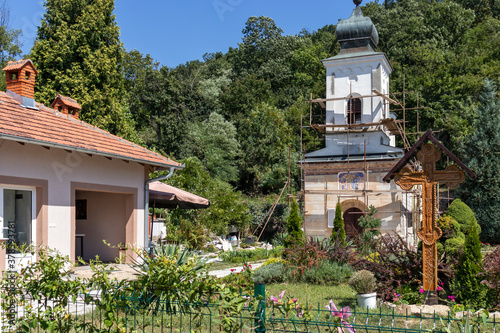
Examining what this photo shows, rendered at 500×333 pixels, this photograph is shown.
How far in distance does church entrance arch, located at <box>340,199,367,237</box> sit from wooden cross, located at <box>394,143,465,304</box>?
16.1 m

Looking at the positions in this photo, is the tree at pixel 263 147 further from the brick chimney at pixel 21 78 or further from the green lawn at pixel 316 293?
the green lawn at pixel 316 293

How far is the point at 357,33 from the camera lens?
1117 inches

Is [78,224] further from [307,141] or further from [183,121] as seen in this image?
[307,141]

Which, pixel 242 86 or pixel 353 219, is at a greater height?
pixel 242 86

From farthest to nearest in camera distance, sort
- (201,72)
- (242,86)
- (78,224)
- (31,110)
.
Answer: (201,72) → (242,86) → (78,224) → (31,110)

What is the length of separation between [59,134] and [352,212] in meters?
17.6

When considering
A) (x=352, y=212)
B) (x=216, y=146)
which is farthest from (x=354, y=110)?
(x=216, y=146)

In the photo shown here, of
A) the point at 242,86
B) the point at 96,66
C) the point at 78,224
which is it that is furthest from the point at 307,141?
the point at 78,224

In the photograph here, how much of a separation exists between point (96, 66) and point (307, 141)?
66.0ft

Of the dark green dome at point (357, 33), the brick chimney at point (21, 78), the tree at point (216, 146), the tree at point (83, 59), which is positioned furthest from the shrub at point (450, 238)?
the tree at point (216, 146)

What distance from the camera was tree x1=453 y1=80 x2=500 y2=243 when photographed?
26.7 metres

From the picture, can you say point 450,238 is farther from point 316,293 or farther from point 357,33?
point 357,33

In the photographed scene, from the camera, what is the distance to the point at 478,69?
1505 inches

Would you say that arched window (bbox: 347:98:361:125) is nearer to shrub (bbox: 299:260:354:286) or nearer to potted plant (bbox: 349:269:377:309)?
shrub (bbox: 299:260:354:286)
